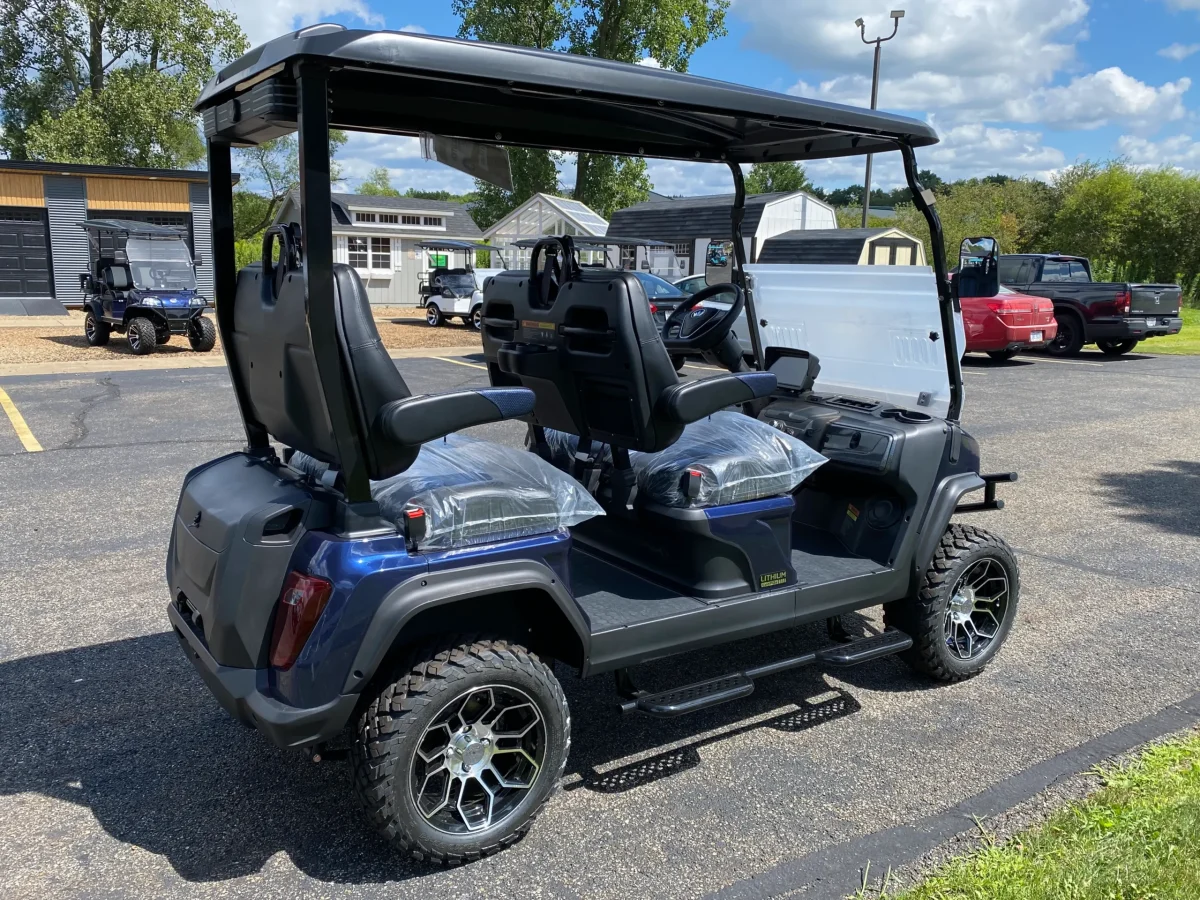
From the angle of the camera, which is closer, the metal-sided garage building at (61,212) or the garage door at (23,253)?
the metal-sided garage building at (61,212)

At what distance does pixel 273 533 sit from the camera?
2.57m

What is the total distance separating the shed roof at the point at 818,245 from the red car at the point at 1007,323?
10535 mm

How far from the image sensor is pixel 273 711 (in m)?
2.45

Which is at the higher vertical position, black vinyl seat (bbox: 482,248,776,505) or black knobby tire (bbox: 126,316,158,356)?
black vinyl seat (bbox: 482,248,776,505)

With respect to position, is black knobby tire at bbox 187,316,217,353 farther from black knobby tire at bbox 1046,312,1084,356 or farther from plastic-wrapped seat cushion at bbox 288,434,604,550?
black knobby tire at bbox 1046,312,1084,356

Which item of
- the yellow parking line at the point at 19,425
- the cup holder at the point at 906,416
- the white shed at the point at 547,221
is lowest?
the yellow parking line at the point at 19,425

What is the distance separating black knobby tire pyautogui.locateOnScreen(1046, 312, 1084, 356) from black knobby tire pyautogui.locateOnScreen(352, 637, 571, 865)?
16.4 meters

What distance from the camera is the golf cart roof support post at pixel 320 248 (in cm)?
230

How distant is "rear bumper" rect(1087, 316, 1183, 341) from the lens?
16.2 meters

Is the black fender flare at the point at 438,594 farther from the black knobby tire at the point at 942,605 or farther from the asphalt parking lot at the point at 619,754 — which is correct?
the black knobby tire at the point at 942,605

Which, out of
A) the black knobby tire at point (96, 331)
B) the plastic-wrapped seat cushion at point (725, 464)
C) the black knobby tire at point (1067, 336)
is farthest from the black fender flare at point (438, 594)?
the black knobby tire at point (1067, 336)

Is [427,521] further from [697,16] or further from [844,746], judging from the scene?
[697,16]

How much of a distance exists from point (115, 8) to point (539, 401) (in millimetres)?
33331

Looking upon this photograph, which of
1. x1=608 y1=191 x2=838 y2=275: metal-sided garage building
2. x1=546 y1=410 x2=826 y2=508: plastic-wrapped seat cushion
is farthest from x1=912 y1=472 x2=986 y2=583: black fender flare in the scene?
x1=608 y1=191 x2=838 y2=275: metal-sided garage building
